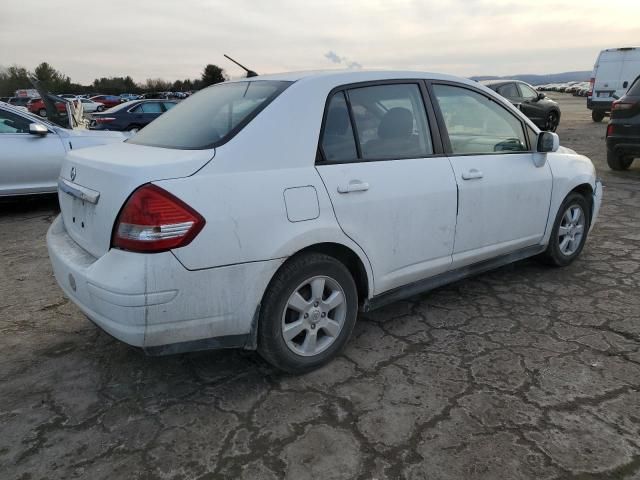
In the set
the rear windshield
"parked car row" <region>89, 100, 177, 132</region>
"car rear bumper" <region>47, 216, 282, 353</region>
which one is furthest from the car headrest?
"parked car row" <region>89, 100, 177, 132</region>

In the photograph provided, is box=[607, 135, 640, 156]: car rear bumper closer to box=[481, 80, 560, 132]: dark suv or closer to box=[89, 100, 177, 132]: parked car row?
box=[481, 80, 560, 132]: dark suv

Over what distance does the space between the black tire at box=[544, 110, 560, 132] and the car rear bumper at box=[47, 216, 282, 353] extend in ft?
48.6

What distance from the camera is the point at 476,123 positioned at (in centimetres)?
354

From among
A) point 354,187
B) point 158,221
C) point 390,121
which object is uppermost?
point 390,121

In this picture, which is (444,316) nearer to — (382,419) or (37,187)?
(382,419)

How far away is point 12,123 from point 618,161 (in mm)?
9202

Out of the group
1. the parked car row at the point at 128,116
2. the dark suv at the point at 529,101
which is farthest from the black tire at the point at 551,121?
the parked car row at the point at 128,116

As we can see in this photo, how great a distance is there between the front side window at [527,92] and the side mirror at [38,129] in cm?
1252

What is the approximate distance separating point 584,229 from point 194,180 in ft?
11.7

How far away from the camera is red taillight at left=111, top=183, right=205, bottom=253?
2.21 m

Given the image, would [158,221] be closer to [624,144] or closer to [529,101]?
[624,144]

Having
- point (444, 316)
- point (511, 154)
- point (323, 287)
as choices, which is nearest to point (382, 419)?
point (323, 287)

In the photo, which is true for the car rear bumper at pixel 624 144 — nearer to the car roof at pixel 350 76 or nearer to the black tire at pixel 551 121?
the car roof at pixel 350 76

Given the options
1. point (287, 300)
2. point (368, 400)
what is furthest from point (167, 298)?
point (368, 400)
